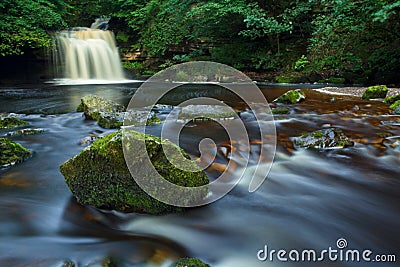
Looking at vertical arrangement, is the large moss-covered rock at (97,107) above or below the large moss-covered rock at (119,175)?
above

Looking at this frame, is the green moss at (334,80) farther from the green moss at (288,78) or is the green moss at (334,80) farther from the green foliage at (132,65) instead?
the green foliage at (132,65)

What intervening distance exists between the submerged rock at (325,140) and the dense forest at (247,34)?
18.1ft

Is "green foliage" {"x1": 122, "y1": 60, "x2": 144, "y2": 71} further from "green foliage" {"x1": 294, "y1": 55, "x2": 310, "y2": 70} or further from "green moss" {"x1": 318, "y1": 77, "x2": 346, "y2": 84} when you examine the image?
"green moss" {"x1": 318, "y1": 77, "x2": 346, "y2": 84}

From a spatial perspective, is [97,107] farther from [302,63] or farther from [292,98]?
[302,63]

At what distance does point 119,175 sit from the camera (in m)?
2.45

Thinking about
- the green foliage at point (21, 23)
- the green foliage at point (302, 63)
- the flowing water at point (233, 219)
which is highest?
the green foliage at point (21, 23)

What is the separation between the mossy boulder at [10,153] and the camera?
138 inches

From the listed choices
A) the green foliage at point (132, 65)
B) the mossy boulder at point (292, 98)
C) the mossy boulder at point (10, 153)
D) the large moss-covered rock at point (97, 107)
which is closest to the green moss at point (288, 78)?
the mossy boulder at point (292, 98)

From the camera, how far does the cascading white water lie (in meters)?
18.0

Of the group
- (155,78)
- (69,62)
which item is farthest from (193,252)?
(69,62)

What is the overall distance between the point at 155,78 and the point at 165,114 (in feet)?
39.0

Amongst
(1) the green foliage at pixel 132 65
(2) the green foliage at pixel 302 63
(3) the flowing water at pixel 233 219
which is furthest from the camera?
(1) the green foliage at pixel 132 65

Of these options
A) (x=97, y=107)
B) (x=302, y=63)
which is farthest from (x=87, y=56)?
(x=97, y=107)

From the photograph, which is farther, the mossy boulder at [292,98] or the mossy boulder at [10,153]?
the mossy boulder at [292,98]
